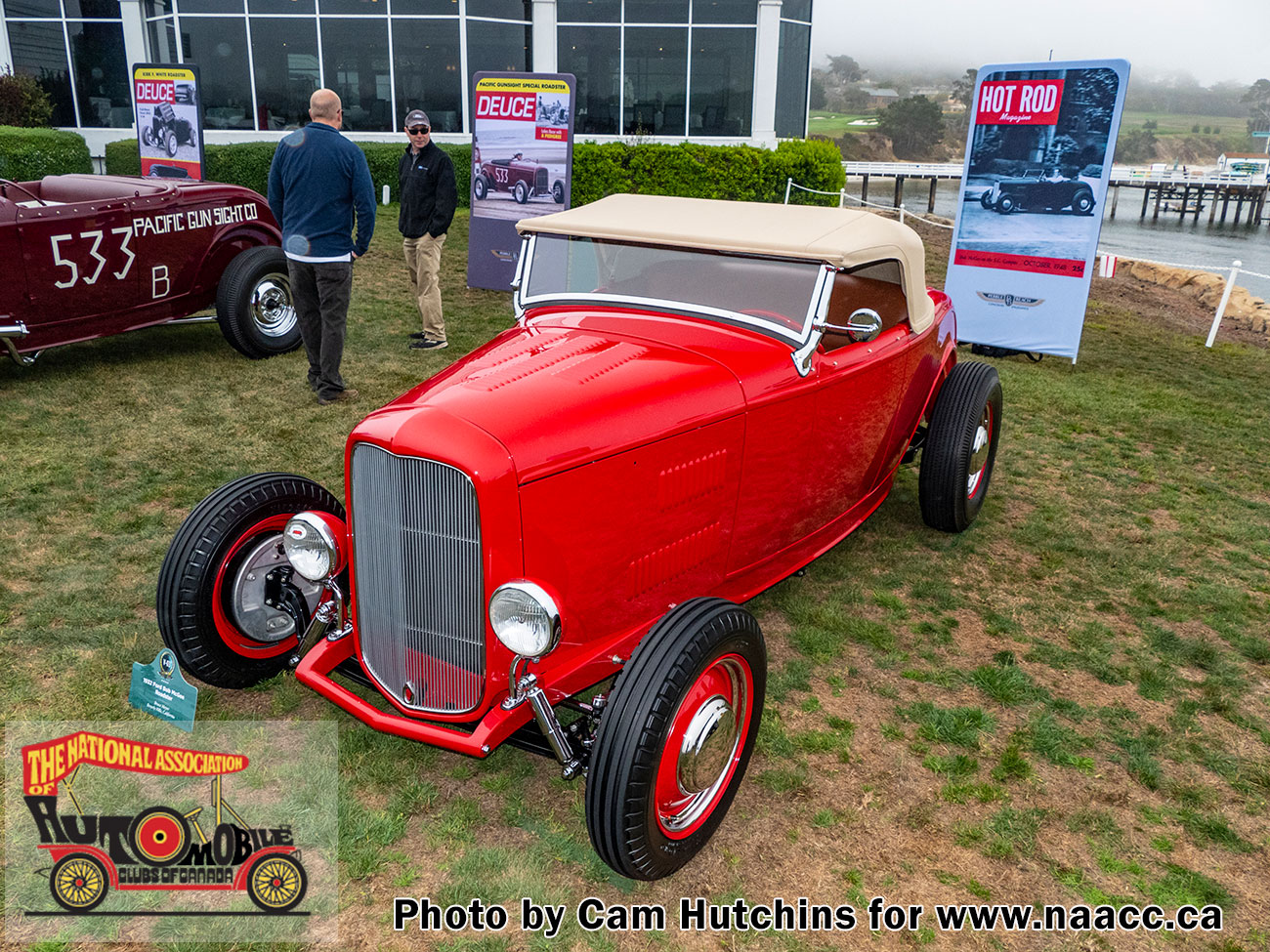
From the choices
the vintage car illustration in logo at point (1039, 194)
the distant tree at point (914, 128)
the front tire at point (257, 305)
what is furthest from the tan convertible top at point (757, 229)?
the distant tree at point (914, 128)

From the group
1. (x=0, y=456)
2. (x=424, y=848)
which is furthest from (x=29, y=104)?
(x=424, y=848)

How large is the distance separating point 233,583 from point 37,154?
16273 millimetres

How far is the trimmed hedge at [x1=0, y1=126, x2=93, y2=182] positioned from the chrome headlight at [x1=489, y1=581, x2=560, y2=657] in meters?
17.0

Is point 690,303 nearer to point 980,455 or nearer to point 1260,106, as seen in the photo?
point 980,455

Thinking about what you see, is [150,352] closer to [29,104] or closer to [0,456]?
[0,456]

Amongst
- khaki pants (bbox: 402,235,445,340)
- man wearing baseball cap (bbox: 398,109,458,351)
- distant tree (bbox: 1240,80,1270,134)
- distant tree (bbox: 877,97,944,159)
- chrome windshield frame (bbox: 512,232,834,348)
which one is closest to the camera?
chrome windshield frame (bbox: 512,232,834,348)

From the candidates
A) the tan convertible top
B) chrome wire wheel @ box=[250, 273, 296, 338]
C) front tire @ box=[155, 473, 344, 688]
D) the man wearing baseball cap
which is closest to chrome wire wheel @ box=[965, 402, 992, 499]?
the tan convertible top

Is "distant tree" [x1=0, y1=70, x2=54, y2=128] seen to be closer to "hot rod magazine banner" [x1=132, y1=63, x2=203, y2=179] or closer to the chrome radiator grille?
"hot rod magazine banner" [x1=132, y1=63, x2=203, y2=179]

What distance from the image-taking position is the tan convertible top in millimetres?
3850

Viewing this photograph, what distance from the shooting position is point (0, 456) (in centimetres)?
588

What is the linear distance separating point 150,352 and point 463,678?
22.3 ft

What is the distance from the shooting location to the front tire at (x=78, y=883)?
8.84 feet

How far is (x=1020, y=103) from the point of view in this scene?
9.26 metres

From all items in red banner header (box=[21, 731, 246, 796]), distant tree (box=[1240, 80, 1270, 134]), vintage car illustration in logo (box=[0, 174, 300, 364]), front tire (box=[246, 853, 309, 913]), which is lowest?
front tire (box=[246, 853, 309, 913])
